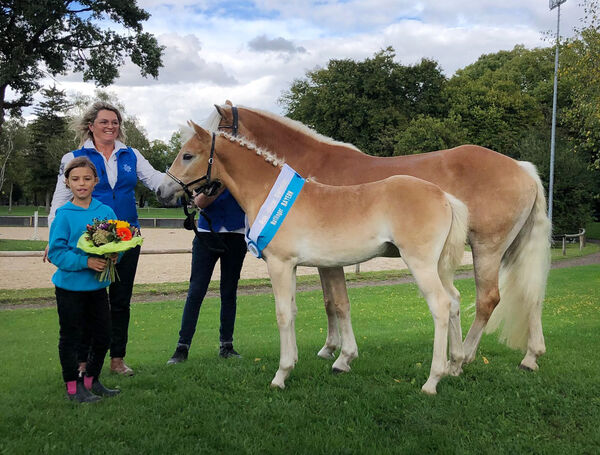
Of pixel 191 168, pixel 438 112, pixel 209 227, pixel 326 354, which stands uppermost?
pixel 438 112

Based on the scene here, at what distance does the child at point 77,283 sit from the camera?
13.2 ft

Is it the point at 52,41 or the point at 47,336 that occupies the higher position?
the point at 52,41

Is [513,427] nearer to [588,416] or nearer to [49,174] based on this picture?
[588,416]

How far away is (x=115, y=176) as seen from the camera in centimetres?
497

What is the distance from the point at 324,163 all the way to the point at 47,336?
6.13 m

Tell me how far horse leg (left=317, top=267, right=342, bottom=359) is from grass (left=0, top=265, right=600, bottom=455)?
0.30m

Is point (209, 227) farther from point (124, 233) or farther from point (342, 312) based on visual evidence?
Result: point (342, 312)

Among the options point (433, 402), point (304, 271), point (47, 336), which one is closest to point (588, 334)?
point (433, 402)

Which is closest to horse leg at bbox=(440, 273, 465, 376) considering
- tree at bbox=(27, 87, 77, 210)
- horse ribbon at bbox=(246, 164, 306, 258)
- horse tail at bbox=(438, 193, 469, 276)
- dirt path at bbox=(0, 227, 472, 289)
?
horse tail at bbox=(438, 193, 469, 276)

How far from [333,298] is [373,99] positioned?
35.9 m

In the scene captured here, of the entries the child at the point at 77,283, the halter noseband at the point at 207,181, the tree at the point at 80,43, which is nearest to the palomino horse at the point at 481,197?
the halter noseband at the point at 207,181

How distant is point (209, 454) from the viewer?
3314mm

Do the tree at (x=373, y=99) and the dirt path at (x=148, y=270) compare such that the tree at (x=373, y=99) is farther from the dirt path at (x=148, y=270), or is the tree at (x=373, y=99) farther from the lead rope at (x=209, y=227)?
the lead rope at (x=209, y=227)

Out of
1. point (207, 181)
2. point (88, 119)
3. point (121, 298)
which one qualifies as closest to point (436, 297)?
point (207, 181)
